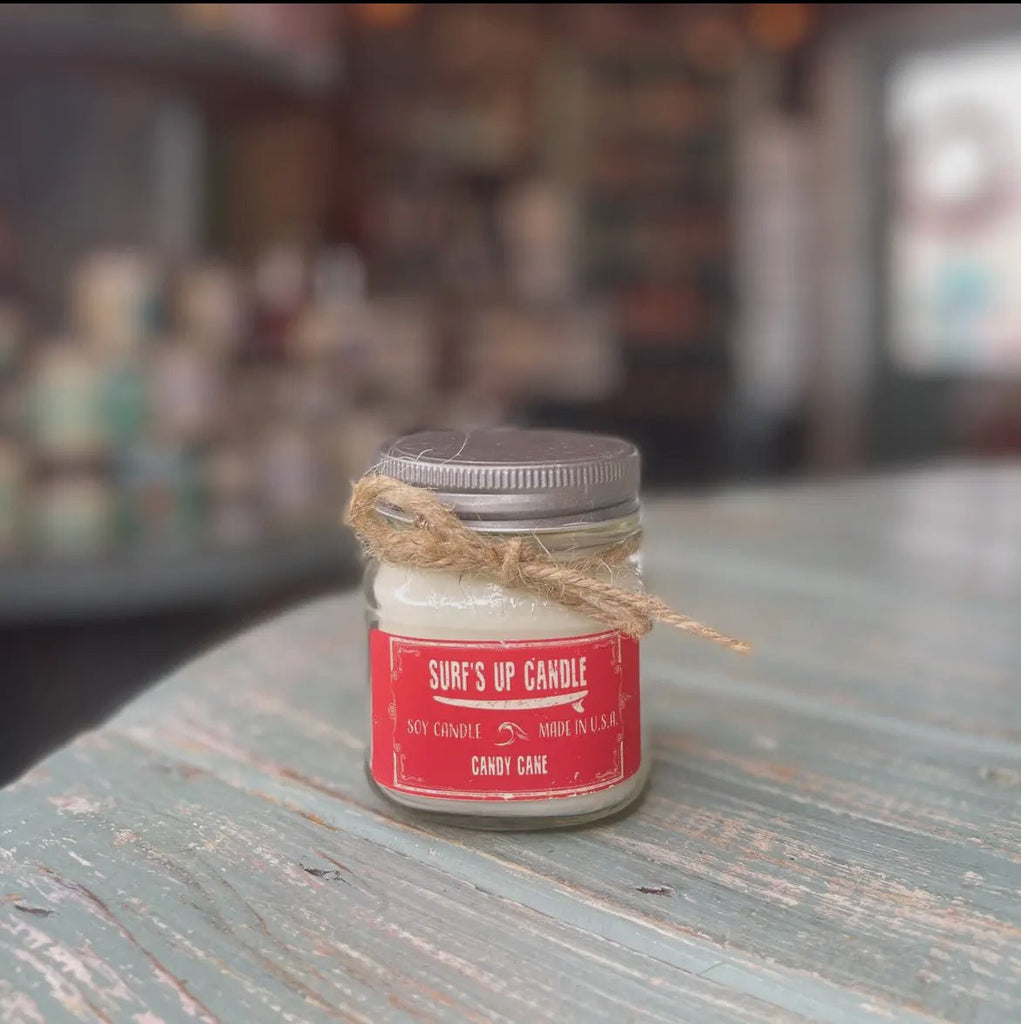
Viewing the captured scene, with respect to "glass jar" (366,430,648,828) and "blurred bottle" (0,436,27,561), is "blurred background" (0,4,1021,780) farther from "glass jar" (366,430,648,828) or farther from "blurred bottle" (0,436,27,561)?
"glass jar" (366,430,648,828)

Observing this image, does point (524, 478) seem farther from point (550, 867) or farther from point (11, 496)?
point (11, 496)

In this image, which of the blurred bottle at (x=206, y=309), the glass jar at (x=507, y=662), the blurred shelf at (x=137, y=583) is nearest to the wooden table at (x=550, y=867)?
the glass jar at (x=507, y=662)

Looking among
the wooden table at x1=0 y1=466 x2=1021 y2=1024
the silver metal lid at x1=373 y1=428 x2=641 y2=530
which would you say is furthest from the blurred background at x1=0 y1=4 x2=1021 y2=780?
the silver metal lid at x1=373 y1=428 x2=641 y2=530

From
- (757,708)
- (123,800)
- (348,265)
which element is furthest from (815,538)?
(348,265)

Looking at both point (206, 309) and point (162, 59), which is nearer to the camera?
point (162, 59)

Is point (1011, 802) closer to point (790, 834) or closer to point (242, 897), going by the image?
point (790, 834)

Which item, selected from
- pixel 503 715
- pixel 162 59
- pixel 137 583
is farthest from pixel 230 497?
pixel 503 715

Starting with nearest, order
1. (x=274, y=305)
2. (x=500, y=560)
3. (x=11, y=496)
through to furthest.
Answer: (x=500, y=560), (x=11, y=496), (x=274, y=305)
